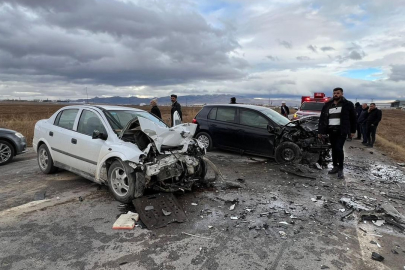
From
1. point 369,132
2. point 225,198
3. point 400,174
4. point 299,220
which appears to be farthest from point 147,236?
point 369,132

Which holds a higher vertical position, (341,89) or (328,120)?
(341,89)

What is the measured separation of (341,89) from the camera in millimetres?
6184

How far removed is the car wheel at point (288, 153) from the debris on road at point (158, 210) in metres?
3.88

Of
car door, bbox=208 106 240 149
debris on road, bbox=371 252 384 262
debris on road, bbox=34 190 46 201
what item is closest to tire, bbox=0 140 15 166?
debris on road, bbox=34 190 46 201

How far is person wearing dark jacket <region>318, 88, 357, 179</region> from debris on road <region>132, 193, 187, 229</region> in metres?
4.08

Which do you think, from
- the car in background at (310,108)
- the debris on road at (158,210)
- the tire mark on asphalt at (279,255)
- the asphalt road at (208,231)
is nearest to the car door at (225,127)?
the asphalt road at (208,231)

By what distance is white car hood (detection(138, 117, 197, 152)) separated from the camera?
4.40m

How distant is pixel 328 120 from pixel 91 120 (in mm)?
5153

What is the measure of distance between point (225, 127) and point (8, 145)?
19.5 ft

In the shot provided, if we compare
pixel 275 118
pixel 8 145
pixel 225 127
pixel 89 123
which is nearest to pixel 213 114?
pixel 225 127

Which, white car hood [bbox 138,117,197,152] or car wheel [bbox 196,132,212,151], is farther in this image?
car wheel [bbox 196,132,212,151]

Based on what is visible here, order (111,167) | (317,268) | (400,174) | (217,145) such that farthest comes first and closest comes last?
(217,145)
(400,174)
(111,167)
(317,268)

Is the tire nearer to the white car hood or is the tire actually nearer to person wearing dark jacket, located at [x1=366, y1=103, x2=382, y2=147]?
the white car hood

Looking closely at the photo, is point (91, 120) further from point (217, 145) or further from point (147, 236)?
point (217, 145)
